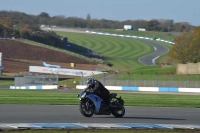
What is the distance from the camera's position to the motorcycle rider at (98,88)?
20.1 metres

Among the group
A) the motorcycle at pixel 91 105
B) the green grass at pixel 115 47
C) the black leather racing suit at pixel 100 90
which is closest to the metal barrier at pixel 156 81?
the black leather racing suit at pixel 100 90

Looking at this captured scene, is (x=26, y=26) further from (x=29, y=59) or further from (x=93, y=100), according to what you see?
(x=93, y=100)

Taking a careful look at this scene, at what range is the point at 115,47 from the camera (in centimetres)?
15362

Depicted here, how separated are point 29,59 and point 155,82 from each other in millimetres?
60036

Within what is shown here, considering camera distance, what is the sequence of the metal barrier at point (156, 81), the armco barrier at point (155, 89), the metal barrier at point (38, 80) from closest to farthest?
1. the armco barrier at point (155, 89)
2. the metal barrier at point (156, 81)
3. the metal barrier at point (38, 80)

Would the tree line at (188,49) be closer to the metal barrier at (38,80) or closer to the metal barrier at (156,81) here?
the metal barrier at (156,81)

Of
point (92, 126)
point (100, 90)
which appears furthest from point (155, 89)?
point (92, 126)

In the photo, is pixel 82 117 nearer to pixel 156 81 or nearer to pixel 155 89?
pixel 155 89

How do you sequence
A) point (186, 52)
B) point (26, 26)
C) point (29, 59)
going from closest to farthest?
point (186, 52) < point (29, 59) < point (26, 26)

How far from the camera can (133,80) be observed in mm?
59719

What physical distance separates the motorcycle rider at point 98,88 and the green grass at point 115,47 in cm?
10232

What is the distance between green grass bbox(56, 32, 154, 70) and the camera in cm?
13212

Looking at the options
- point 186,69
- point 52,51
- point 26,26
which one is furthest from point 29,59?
point 186,69

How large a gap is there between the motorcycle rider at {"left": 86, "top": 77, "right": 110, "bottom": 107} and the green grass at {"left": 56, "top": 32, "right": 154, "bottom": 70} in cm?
10232
